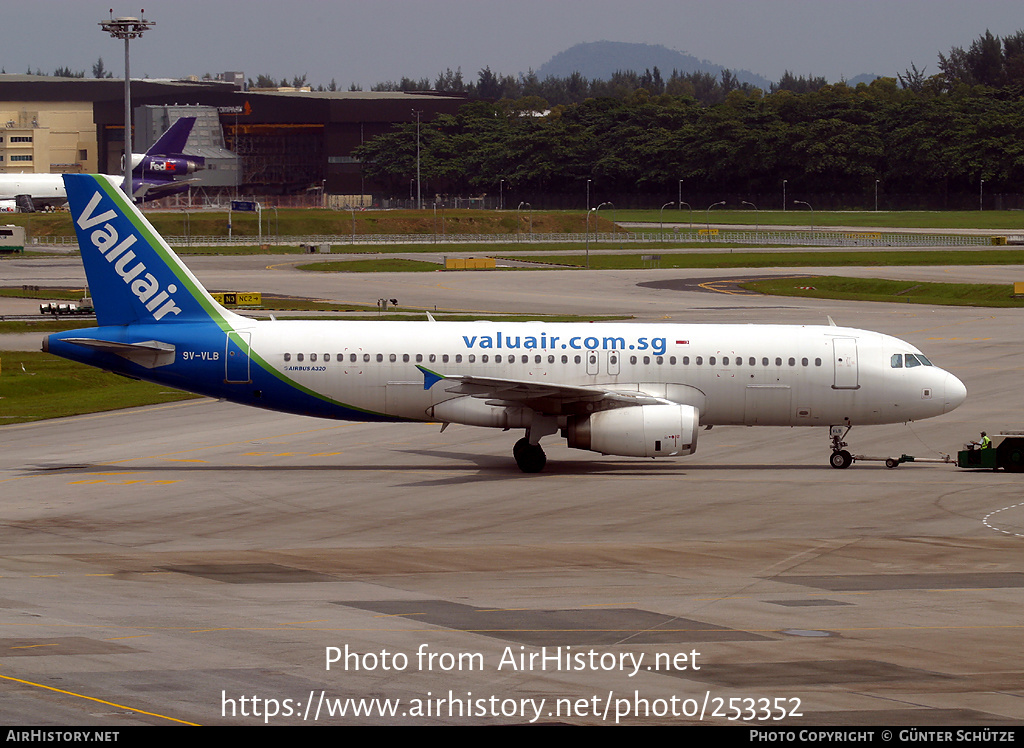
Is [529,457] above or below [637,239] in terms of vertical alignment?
below

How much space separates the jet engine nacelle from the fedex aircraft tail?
488 inches

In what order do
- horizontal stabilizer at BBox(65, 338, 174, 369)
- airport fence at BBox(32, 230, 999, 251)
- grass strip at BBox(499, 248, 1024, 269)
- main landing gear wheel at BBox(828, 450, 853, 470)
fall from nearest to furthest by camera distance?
horizontal stabilizer at BBox(65, 338, 174, 369), main landing gear wheel at BBox(828, 450, 853, 470), grass strip at BBox(499, 248, 1024, 269), airport fence at BBox(32, 230, 999, 251)

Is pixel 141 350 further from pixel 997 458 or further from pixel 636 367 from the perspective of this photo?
pixel 997 458

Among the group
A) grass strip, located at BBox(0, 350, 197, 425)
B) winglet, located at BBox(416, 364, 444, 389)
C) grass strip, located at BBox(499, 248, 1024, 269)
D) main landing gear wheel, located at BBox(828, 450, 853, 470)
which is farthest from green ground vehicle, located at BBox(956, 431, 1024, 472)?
grass strip, located at BBox(499, 248, 1024, 269)

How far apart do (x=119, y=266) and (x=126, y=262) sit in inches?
10.0

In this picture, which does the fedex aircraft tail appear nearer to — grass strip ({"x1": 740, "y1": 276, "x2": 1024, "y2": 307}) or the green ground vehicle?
the green ground vehicle

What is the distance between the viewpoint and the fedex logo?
3928 cm

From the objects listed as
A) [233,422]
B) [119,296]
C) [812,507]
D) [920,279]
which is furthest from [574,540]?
[920,279]

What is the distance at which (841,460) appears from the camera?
4044 cm

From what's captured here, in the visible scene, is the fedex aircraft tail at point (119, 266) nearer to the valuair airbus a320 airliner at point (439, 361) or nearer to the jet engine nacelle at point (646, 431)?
the valuair airbus a320 airliner at point (439, 361)

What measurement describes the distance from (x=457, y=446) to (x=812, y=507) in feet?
47.8

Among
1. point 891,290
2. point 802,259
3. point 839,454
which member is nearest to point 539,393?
point 839,454

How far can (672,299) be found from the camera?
97875mm

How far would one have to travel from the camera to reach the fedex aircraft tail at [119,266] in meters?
39.2
